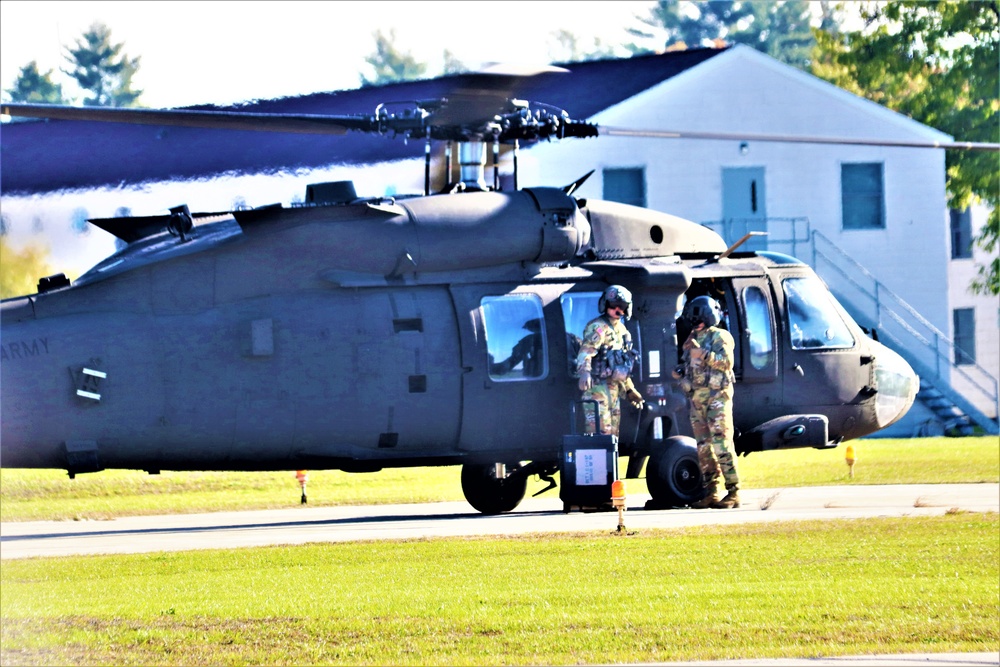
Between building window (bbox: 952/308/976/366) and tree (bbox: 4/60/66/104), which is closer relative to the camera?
tree (bbox: 4/60/66/104)

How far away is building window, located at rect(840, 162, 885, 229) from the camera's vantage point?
135 feet

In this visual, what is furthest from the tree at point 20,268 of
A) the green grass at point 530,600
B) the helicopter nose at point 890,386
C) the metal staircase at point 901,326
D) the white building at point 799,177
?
the metal staircase at point 901,326

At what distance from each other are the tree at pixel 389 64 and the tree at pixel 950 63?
119 ft

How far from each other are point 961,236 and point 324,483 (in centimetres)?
3568

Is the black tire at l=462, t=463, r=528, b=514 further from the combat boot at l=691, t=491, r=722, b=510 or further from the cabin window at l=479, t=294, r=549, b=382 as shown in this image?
the cabin window at l=479, t=294, r=549, b=382

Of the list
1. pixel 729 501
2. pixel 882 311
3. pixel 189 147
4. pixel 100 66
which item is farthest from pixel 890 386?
Answer: pixel 882 311

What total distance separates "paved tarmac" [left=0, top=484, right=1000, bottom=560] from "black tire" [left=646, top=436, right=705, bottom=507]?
0.87 feet

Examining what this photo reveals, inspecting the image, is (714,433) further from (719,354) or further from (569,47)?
(569,47)

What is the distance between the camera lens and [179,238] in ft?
51.2

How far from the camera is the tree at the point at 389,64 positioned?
7.64 m

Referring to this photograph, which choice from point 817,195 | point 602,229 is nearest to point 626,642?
point 602,229

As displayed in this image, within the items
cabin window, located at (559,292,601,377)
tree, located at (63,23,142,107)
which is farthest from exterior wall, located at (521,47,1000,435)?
tree, located at (63,23,142,107)

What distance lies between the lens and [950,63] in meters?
44.7

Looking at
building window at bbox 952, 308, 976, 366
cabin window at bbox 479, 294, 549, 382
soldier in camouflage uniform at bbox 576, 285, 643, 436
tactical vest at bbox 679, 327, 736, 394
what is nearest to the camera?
soldier in camouflage uniform at bbox 576, 285, 643, 436
